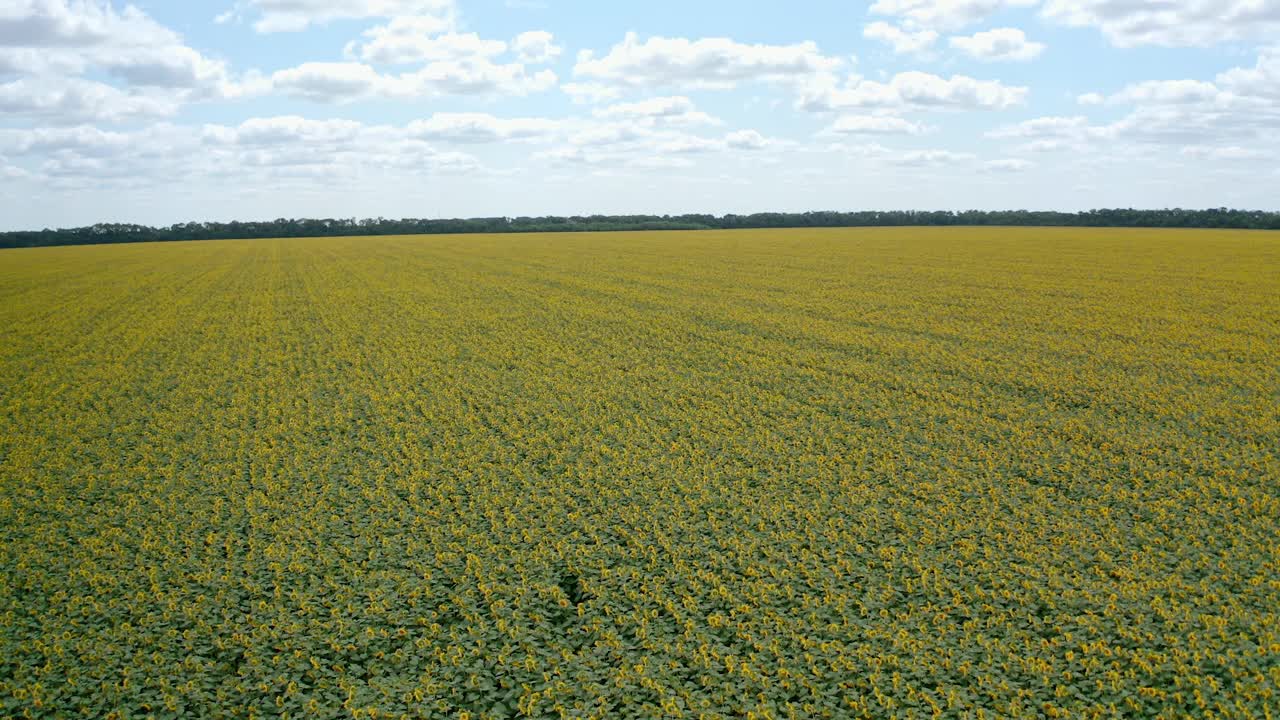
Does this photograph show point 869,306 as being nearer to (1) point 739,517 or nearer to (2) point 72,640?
(1) point 739,517

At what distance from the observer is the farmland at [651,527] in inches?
195

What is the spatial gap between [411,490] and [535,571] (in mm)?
2261

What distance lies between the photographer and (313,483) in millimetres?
8328

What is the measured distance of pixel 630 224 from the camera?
9988 cm

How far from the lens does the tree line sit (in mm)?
79625

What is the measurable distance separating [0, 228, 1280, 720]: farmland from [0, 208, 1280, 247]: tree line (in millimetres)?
76683

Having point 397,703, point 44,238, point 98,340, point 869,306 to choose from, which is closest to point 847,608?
point 397,703

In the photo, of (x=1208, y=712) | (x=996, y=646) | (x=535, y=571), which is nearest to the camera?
(x=1208, y=712)

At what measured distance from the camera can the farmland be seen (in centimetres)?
495

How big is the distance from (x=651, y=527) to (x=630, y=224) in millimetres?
94491

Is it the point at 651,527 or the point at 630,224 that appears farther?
the point at 630,224

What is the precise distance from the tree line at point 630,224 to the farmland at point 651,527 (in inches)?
3019

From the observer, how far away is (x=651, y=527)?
708 centimetres

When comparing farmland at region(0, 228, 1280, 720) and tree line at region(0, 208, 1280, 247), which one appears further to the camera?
tree line at region(0, 208, 1280, 247)
